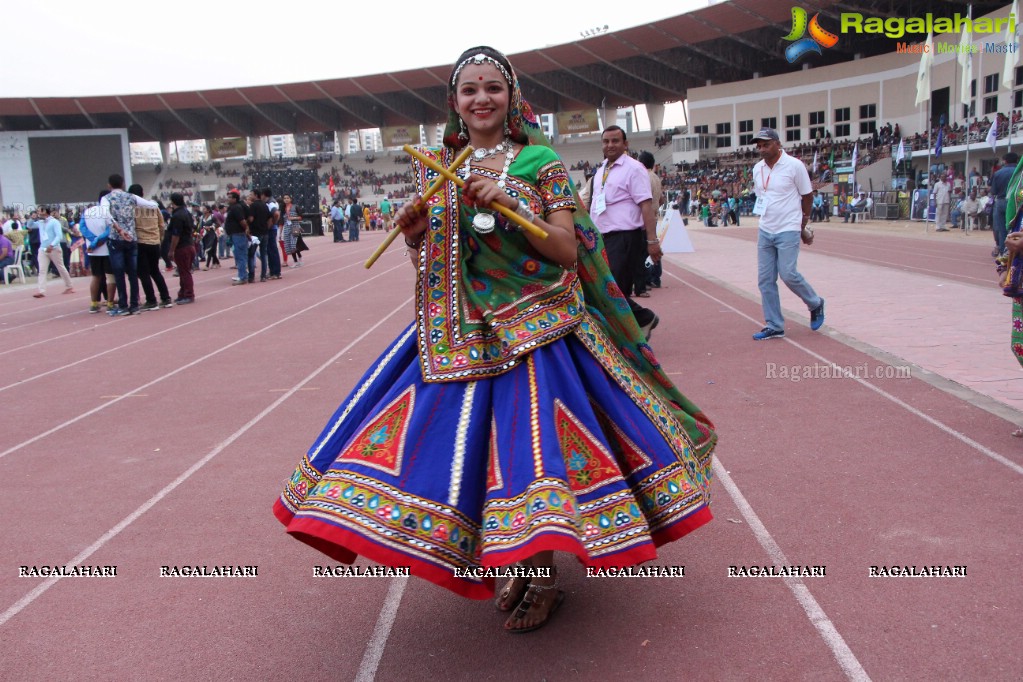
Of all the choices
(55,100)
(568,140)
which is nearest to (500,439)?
(568,140)

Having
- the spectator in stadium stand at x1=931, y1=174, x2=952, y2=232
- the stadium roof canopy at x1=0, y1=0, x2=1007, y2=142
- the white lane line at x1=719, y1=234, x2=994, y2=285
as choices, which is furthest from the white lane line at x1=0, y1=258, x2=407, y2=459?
the stadium roof canopy at x1=0, y1=0, x2=1007, y2=142

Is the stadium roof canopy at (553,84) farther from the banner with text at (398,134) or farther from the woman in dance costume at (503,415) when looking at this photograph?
the woman in dance costume at (503,415)

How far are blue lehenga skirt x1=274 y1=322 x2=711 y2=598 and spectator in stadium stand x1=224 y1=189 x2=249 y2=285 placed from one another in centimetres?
1268

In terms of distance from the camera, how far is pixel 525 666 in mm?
2486

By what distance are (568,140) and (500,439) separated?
58.7m

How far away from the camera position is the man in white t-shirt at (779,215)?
7078 mm

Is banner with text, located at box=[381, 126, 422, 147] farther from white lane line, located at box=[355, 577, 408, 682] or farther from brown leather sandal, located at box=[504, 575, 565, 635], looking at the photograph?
brown leather sandal, located at box=[504, 575, 565, 635]

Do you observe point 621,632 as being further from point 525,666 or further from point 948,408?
point 948,408

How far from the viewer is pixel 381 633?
2.74 m

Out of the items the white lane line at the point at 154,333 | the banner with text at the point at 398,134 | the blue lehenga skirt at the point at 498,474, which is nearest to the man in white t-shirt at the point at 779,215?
the blue lehenga skirt at the point at 498,474

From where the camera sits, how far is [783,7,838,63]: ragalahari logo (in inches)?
1610

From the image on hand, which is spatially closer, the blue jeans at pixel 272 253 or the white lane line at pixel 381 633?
the white lane line at pixel 381 633

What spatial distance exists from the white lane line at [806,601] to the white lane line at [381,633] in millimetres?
1368

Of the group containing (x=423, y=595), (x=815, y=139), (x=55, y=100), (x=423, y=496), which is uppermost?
(x=55, y=100)
